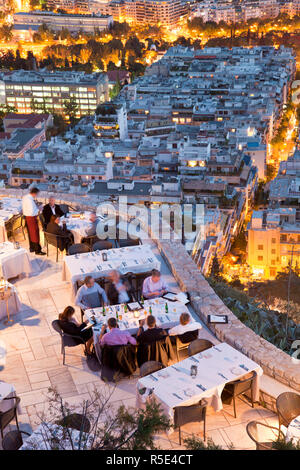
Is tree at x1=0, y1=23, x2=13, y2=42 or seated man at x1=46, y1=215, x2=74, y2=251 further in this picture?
tree at x1=0, y1=23, x2=13, y2=42

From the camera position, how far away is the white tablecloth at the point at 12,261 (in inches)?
261

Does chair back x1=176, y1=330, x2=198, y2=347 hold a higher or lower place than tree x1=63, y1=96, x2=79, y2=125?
higher

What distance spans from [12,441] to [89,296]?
2.09 m

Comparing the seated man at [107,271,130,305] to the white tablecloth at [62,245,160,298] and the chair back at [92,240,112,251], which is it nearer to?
the white tablecloth at [62,245,160,298]

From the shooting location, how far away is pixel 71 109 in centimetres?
4341

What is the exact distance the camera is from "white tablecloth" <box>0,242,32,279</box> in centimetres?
662

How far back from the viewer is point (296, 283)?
1414 centimetres

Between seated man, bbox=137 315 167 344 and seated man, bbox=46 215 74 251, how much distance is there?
2294 mm

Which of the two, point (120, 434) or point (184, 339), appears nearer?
point (120, 434)

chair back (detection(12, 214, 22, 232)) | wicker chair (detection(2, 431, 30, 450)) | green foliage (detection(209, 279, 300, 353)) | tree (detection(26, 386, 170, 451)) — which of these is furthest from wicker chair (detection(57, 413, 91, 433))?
chair back (detection(12, 214, 22, 232))

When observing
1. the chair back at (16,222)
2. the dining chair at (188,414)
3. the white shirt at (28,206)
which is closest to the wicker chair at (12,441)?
the dining chair at (188,414)

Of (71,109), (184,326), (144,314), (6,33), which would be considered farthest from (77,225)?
(6,33)

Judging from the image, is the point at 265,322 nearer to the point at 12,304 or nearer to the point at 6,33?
the point at 12,304
